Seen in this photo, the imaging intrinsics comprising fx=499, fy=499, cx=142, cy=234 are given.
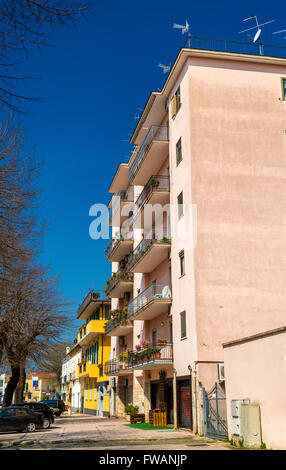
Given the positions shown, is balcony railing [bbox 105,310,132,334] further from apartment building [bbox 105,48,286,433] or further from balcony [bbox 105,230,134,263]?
apartment building [bbox 105,48,286,433]

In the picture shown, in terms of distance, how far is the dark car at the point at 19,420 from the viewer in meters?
25.3

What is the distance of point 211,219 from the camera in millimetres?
24141

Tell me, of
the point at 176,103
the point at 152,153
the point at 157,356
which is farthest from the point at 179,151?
the point at 157,356

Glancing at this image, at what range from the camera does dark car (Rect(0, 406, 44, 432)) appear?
2528 centimetres

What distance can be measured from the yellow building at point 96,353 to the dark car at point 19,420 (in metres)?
18.7

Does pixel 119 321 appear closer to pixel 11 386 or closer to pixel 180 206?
pixel 11 386

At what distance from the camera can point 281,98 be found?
26.5 metres

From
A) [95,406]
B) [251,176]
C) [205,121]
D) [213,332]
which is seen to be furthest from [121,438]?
[95,406]

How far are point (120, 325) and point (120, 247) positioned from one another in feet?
21.2

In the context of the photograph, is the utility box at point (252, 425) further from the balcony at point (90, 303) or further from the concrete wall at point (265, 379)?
the balcony at point (90, 303)

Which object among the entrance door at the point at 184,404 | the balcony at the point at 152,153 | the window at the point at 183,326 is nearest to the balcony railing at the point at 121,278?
the balcony at the point at 152,153

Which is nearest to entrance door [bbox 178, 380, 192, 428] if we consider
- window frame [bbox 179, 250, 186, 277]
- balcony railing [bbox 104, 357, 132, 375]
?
window frame [bbox 179, 250, 186, 277]

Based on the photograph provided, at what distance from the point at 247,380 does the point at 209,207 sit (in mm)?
10056

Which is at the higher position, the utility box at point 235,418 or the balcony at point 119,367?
the balcony at point 119,367
